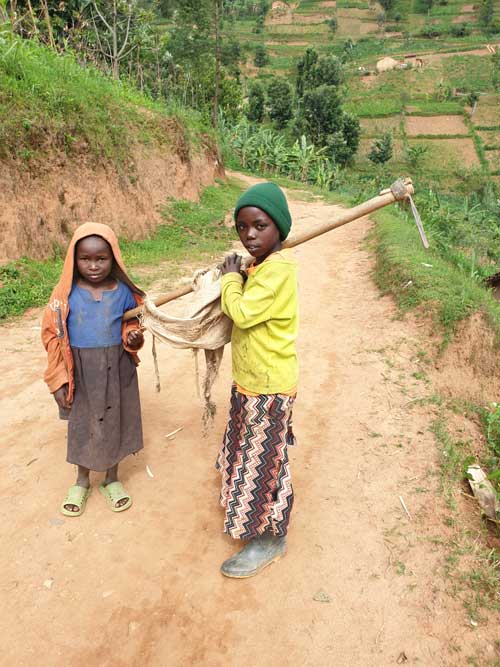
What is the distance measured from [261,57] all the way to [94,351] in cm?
5280

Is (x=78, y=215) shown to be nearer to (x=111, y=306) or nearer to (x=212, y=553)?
(x=111, y=306)

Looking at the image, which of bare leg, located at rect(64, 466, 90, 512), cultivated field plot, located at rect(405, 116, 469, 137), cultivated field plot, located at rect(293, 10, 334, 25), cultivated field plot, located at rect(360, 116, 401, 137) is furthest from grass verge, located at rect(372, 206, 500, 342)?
cultivated field plot, located at rect(293, 10, 334, 25)

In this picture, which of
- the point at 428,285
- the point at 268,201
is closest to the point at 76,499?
the point at 268,201

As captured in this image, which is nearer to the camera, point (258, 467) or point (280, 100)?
point (258, 467)

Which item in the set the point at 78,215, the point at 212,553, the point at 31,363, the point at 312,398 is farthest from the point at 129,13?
the point at 212,553

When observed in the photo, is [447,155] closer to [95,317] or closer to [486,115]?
[486,115]

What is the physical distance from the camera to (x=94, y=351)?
2.05m

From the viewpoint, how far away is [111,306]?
81.0 inches

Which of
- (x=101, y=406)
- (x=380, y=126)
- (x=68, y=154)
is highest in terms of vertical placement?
(x=380, y=126)

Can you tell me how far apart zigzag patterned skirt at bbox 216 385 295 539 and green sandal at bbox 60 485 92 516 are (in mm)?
754

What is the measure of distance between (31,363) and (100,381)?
212cm

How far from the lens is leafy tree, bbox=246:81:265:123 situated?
27.2m

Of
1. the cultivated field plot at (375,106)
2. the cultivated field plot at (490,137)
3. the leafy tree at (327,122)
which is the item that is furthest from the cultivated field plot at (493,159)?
the leafy tree at (327,122)

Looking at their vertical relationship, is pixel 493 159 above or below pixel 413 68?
below
